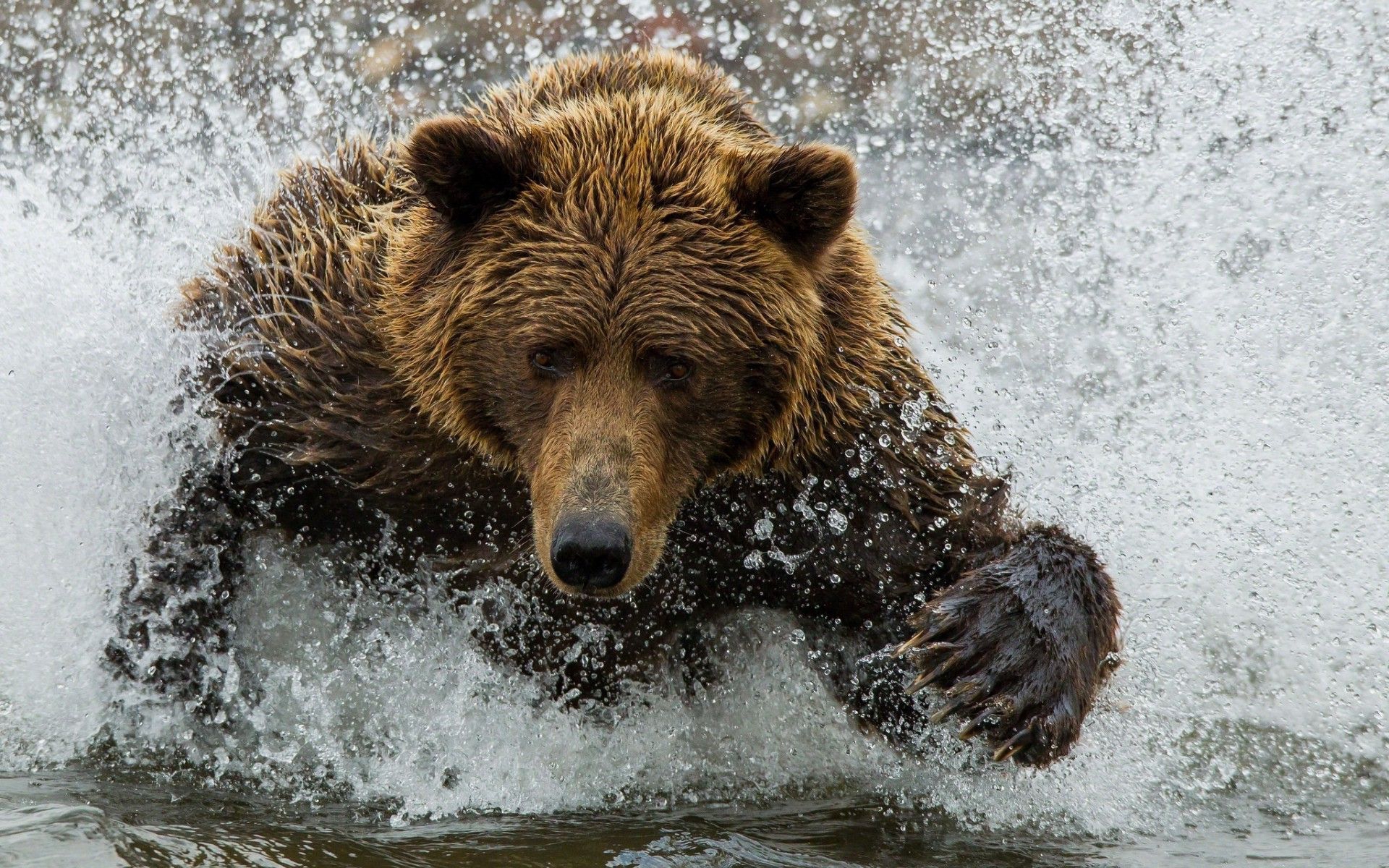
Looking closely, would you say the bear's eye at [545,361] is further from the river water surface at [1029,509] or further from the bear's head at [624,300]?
the river water surface at [1029,509]

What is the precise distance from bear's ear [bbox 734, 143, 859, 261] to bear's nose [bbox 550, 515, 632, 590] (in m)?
1.21

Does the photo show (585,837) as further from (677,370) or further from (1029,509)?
(1029,509)

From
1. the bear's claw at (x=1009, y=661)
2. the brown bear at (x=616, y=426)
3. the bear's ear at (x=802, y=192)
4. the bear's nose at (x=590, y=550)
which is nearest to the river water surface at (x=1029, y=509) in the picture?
the brown bear at (x=616, y=426)

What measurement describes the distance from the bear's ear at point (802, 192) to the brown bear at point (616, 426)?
0.01 meters

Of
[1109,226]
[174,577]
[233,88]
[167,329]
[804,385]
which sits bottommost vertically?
[174,577]

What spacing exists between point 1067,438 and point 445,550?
12.5 ft

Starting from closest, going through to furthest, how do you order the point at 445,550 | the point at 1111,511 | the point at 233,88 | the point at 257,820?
1. the point at 257,820
2. the point at 445,550
3. the point at 1111,511
4. the point at 233,88

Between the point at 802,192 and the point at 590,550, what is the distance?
1.37 meters

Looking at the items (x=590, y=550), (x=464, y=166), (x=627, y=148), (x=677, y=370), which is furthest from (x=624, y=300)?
(x=590, y=550)

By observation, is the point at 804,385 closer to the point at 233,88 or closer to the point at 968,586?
the point at 968,586

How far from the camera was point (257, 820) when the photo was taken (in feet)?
14.3

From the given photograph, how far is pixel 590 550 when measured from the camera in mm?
3938

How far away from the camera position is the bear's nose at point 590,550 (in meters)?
3.94

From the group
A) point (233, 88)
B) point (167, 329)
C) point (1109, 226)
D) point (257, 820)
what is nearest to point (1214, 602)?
point (1109, 226)
